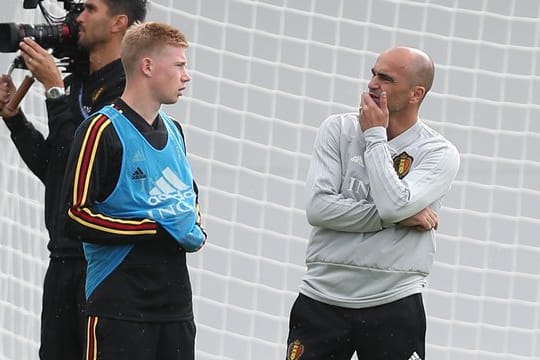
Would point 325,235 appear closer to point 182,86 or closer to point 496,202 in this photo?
point 182,86

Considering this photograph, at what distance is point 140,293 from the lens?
3559 millimetres

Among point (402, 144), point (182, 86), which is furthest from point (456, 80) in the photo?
point (182, 86)

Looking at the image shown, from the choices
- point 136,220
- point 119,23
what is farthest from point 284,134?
point 136,220

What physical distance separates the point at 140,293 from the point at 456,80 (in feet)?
10.3

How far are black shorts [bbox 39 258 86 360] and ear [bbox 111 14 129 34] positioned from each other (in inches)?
30.9

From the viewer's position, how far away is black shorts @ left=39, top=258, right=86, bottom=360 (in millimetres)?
4012

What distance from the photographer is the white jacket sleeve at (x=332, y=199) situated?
3812 mm

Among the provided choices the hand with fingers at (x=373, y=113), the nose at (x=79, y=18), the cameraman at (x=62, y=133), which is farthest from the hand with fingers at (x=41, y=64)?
the hand with fingers at (x=373, y=113)

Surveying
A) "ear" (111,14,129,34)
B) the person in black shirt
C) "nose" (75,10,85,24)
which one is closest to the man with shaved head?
the person in black shirt

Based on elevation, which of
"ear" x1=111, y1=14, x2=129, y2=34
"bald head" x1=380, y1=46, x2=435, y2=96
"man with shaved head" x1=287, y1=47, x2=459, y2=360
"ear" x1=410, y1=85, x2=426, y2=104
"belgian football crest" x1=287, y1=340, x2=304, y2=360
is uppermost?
"ear" x1=111, y1=14, x2=129, y2=34

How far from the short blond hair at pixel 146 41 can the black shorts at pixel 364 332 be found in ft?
3.04

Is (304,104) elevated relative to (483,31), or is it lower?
lower

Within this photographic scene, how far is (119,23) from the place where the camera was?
166 inches

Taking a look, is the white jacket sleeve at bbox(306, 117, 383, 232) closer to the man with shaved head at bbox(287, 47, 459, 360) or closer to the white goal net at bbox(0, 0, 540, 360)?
the man with shaved head at bbox(287, 47, 459, 360)
